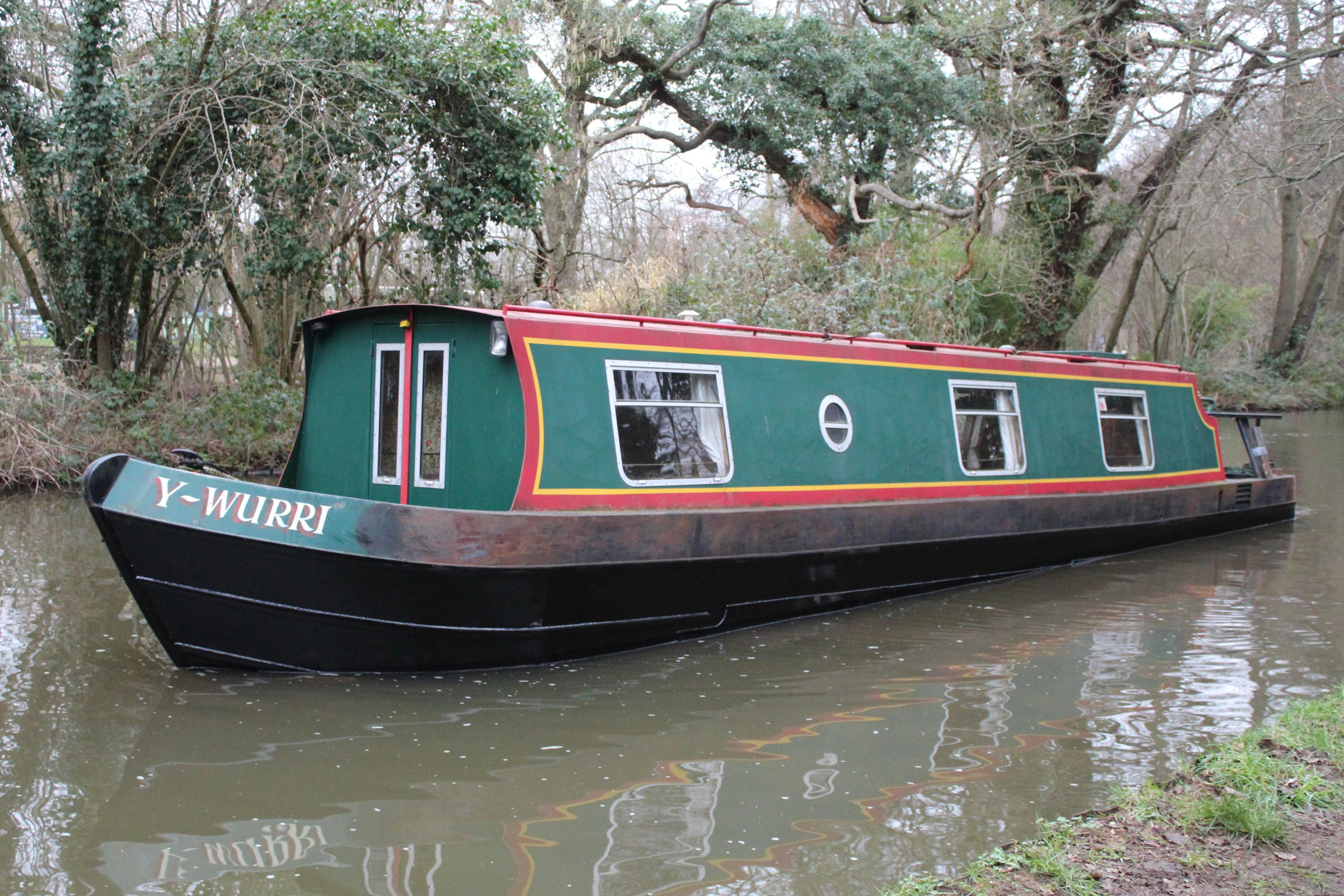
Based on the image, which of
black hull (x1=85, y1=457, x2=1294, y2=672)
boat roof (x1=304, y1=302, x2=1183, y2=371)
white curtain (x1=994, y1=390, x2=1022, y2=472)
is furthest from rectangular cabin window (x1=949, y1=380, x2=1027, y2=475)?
black hull (x1=85, y1=457, x2=1294, y2=672)

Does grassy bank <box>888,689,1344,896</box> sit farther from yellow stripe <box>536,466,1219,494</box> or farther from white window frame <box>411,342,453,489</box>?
white window frame <box>411,342,453,489</box>

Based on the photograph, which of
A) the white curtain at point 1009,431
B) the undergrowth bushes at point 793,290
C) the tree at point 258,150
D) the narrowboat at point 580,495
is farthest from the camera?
the undergrowth bushes at point 793,290

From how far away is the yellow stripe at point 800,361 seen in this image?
19.2ft

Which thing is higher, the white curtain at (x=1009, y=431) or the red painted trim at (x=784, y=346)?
the red painted trim at (x=784, y=346)

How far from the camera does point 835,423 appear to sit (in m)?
7.41

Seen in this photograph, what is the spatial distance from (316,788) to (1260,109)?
52.5 feet

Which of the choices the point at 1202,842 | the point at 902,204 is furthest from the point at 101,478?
the point at 902,204

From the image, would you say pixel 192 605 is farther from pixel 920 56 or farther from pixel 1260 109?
pixel 920 56

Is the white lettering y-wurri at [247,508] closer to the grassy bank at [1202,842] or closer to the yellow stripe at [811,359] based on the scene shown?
the yellow stripe at [811,359]

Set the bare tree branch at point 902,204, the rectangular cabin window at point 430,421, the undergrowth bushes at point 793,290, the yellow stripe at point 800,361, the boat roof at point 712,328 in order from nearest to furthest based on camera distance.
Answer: the yellow stripe at point 800,361, the boat roof at point 712,328, the rectangular cabin window at point 430,421, the undergrowth bushes at point 793,290, the bare tree branch at point 902,204

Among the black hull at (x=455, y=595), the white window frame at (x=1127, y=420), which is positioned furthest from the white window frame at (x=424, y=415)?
the white window frame at (x=1127, y=420)

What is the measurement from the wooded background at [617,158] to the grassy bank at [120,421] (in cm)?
56

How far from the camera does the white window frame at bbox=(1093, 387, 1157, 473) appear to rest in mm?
9328

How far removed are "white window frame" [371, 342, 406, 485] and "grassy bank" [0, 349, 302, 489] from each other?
5.59 metres
